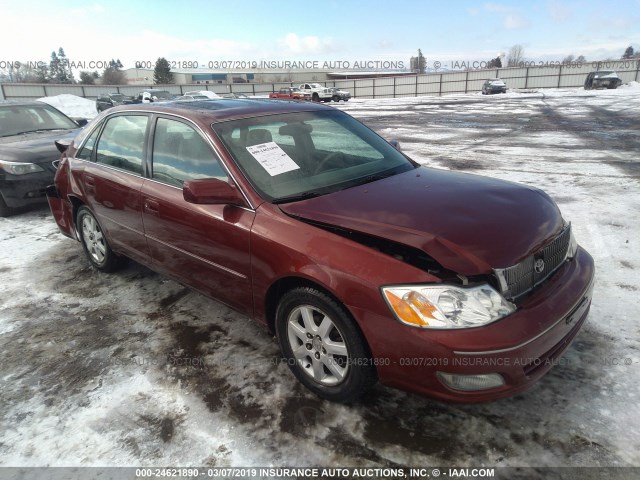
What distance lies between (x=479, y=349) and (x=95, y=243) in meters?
3.87

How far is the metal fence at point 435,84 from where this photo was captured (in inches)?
1451

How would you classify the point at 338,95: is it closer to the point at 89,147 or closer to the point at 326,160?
the point at 89,147

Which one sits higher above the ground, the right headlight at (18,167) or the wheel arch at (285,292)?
the right headlight at (18,167)

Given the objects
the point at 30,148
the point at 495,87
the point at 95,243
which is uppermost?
the point at 495,87

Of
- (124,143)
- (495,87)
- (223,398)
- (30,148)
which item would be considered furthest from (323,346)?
(495,87)

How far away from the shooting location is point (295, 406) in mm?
2516

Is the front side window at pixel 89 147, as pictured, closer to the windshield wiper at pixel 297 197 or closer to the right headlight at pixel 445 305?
the windshield wiper at pixel 297 197

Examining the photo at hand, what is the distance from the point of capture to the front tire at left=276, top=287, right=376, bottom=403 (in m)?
2.27

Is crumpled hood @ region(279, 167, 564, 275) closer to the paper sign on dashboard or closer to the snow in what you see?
the paper sign on dashboard

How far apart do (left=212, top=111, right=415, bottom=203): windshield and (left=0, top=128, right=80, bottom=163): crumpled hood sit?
15.2 feet

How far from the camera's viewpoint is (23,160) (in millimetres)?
6152

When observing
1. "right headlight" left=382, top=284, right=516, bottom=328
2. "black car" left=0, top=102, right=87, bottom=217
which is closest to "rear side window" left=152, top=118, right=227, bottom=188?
"right headlight" left=382, top=284, right=516, bottom=328

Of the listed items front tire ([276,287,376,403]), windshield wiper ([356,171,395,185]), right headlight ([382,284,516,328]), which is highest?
windshield wiper ([356,171,395,185])

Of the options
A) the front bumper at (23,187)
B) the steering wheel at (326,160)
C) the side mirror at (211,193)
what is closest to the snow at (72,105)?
the front bumper at (23,187)
